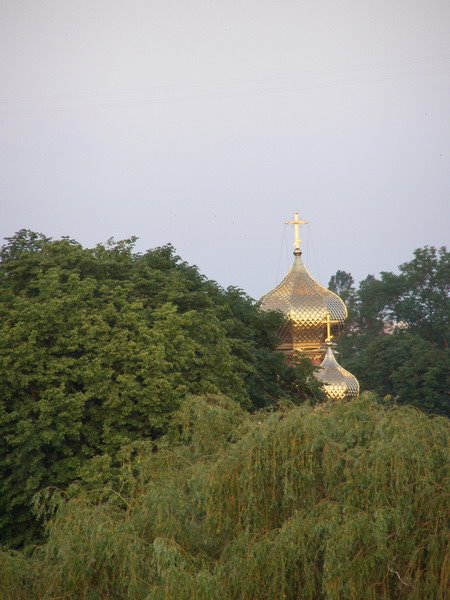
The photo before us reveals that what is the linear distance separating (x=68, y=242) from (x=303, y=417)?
1889cm

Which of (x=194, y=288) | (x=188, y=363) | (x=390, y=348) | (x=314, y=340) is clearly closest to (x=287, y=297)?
(x=314, y=340)

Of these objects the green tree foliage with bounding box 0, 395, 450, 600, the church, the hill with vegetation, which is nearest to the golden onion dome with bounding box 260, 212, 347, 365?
the church

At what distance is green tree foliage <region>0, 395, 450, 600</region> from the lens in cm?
1917

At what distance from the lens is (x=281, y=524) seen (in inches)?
801

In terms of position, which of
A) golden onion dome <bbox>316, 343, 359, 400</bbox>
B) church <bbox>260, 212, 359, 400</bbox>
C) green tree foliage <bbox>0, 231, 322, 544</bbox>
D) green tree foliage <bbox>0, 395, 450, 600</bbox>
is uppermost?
church <bbox>260, 212, 359, 400</bbox>

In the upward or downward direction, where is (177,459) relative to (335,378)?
downward

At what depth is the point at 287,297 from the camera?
67.6 meters

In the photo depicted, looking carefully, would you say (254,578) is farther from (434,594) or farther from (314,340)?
(314,340)

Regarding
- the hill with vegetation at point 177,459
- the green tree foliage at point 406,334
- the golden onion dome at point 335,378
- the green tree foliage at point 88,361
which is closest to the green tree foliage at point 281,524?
the hill with vegetation at point 177,459

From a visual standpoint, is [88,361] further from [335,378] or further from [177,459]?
[335,378]

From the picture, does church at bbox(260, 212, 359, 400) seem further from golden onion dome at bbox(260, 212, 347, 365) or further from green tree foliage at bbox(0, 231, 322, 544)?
green tree foliage at bbox(0, 231, 322, 544)

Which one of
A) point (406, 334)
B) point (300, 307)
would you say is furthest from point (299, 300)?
point (406, 334)

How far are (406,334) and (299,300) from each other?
1997 centimetres

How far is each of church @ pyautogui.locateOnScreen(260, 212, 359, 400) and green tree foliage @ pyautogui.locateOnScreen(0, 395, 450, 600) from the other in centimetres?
4397
